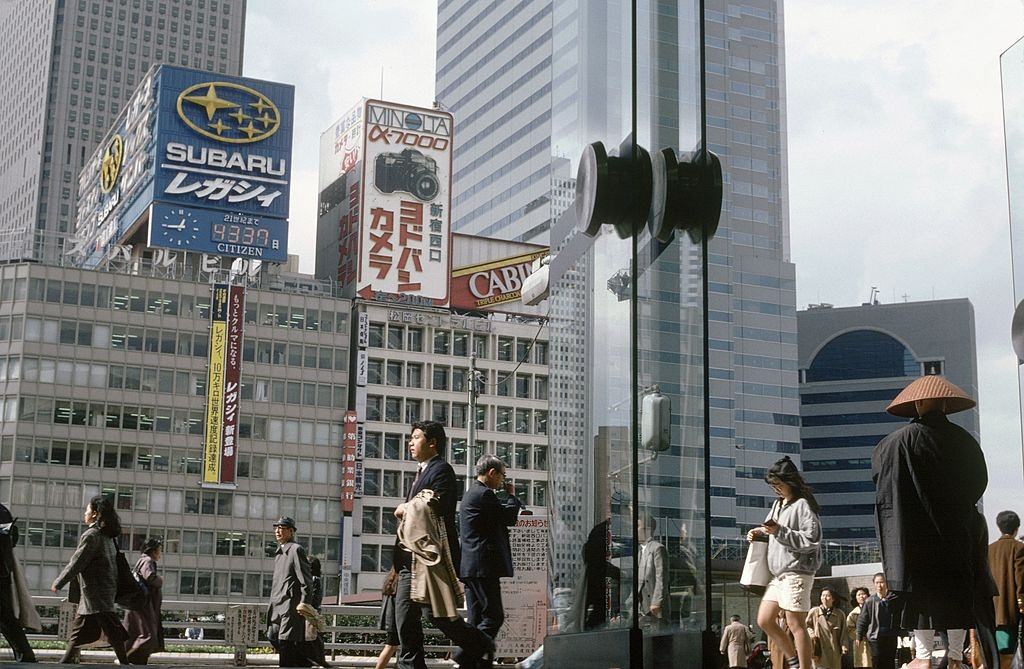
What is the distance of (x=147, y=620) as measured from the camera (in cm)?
898

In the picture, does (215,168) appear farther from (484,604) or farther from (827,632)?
(484,604)

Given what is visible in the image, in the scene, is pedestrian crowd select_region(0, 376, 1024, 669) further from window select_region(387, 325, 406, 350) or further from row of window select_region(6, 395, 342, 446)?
window select_region(387, 325, 406, 350)

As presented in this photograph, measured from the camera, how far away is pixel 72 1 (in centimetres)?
10894

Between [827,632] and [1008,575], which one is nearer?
[1008,575]

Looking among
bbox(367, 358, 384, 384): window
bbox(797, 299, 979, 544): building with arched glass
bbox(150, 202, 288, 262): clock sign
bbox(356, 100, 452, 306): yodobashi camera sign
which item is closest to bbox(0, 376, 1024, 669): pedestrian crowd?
bbox(150, 202, 288, 262): clock sign

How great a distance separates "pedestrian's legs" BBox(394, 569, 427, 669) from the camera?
19.2 ft

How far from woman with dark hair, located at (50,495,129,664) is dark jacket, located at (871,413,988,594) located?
4.37 metres

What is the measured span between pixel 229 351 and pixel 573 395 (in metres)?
56.8

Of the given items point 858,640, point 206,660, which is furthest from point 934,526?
point 206,660

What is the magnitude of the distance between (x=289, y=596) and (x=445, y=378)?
58.1m

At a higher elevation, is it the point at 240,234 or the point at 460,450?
the point at 240,234

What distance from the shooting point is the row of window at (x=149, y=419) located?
183ft

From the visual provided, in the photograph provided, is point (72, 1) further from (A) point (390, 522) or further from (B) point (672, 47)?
(B) point (672, 47)

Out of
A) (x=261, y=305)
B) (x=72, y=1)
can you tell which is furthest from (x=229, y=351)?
(x=72, y=1)
